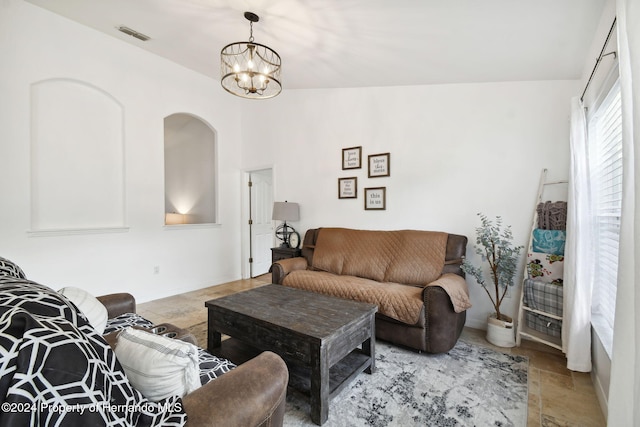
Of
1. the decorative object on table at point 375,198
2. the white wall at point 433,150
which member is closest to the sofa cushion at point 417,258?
the white wall at point 433,150

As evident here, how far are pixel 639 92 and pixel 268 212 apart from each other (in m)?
4.96

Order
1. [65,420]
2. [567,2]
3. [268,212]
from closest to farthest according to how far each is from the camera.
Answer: [65,420]
[567,2]
[268,212]

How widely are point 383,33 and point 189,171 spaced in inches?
181

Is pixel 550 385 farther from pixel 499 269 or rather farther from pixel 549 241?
pixel 549 241

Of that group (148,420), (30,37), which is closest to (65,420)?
(148,420)

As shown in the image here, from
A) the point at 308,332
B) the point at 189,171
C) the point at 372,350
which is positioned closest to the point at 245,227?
the point at 189,171

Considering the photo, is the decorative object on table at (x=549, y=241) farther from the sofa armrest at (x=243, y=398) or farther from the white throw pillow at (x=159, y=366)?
the white throw pillow at (x=159, y=366)

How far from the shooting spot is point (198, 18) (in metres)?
2.78

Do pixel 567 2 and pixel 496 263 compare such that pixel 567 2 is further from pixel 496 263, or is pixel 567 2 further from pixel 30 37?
pixel 30 37

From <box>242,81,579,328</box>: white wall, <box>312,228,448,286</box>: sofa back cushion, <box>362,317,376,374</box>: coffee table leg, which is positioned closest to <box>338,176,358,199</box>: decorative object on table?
<box>242,81,579,328</box>: white wall

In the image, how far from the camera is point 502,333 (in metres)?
2.55

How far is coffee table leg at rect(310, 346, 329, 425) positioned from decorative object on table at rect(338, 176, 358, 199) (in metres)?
2.44

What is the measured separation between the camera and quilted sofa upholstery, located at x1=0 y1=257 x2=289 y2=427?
0.58 meters

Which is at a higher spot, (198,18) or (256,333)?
(198,18)
